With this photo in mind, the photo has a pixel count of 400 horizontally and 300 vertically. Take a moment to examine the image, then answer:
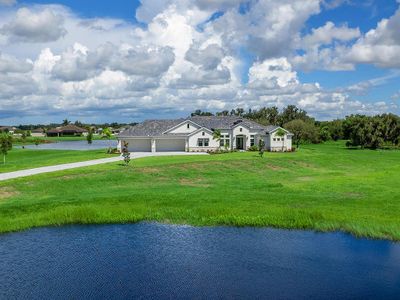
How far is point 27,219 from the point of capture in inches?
1028

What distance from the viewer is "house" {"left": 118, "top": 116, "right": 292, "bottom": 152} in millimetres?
72562

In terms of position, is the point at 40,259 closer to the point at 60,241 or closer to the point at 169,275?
the point at 60,241

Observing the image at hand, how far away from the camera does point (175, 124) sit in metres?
75.1

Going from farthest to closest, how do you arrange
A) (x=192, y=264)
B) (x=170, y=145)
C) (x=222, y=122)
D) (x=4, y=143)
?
(x=222, y=122), (x=170, y=145), (x=4, y=143), (x=192, y=264)

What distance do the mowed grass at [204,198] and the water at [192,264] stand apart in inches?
54.4

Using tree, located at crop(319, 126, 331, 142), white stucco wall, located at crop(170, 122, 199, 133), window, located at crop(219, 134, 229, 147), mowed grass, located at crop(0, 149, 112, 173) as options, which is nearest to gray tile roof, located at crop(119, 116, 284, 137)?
white stucco wall, located at crop(170, 122, 199, 133)

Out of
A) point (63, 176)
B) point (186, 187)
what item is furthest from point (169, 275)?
point (63, 176)

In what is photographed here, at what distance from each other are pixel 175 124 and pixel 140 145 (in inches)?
276

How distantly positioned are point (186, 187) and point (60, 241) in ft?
54.9

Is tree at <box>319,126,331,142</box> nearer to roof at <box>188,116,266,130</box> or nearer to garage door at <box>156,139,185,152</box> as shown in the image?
roof at <box>188,116,266,130</box>

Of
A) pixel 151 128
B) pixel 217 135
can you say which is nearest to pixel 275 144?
pixel 217 135

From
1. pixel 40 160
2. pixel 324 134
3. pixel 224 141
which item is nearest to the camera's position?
pixel 40 160

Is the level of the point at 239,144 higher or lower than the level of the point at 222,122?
lower

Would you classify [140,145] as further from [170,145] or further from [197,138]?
[197,138]
